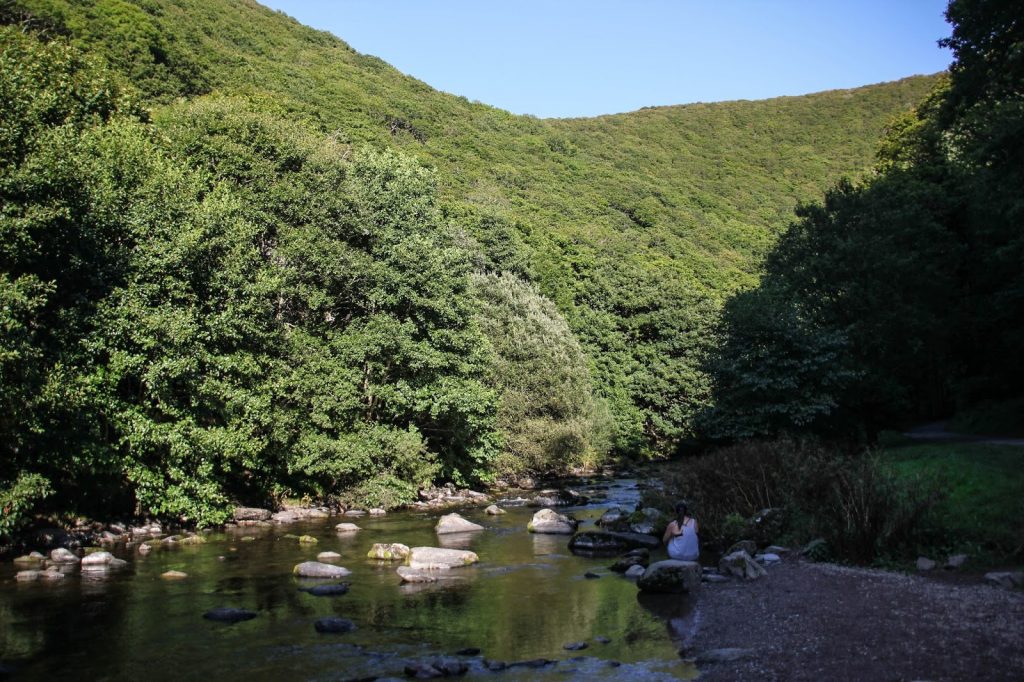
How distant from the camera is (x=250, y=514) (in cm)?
3064

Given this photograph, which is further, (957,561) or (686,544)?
(686,544)

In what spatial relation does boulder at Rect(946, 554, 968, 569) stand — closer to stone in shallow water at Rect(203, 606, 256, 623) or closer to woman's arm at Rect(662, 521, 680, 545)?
woman's arm at Rect(662, 521, 680, 545)

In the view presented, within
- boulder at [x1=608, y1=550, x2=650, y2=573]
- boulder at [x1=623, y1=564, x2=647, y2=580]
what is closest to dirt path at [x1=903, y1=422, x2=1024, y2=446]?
boulder at [x1=608, y1=550, x2=650, y2=573]

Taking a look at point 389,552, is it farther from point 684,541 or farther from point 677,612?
point 677,612

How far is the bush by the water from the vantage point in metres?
18.0

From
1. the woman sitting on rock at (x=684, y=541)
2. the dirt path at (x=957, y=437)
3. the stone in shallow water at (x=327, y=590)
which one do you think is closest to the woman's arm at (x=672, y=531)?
the woman sitting on rock at (x=684, y=541)

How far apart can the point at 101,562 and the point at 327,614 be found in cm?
874

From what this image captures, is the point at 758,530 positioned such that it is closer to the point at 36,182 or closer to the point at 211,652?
the point at 211,652

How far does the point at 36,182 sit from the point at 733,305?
28528 mm

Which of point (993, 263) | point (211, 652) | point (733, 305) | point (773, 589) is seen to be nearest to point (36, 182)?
point (211, 652)

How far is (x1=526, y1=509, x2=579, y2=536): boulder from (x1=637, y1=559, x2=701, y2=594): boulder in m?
9.48

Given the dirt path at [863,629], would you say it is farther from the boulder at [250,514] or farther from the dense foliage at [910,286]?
the boulder at [250,514]

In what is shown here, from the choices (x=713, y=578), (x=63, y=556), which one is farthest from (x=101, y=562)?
(x=713, y=578)

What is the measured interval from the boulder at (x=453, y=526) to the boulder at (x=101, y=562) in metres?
10.4
